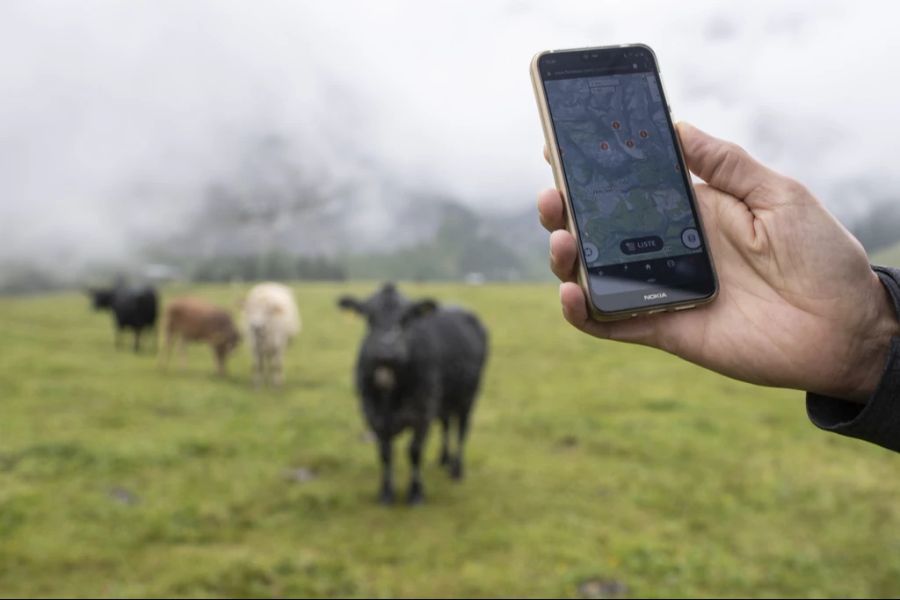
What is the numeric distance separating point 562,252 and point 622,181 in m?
0.54

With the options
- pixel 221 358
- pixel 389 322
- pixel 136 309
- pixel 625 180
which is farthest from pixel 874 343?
pixel 136 309

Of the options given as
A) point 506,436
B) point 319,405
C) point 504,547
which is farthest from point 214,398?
point 504,547

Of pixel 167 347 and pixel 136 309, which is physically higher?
pixel 136 309

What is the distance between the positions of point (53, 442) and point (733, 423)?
11.7m

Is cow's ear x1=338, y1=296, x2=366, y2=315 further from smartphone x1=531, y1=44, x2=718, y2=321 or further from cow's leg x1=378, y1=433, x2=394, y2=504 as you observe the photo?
smartphone x1=531, y1=44, x2=718, y2=321

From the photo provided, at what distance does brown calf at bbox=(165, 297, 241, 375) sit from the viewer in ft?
66.5

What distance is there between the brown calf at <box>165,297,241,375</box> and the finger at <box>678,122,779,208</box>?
60.0ft

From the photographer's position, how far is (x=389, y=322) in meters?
9.77

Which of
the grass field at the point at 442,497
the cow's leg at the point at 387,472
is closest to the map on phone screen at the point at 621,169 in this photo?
the grass field at the point at 442,497

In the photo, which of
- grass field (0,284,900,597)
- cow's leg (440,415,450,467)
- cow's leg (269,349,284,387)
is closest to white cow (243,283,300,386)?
cow's leg (269,349,284,387)

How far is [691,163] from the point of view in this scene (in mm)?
3320

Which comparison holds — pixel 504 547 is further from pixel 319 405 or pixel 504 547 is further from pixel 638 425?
pixel 319 405

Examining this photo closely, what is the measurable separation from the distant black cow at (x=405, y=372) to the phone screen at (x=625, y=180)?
6.44 meters

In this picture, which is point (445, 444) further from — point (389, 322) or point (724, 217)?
point (724, 217)
